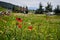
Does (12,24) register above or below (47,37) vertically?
above

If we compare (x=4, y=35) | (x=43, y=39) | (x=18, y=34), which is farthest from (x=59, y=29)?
(x=4, y=35)

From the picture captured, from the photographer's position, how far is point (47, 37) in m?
5.21

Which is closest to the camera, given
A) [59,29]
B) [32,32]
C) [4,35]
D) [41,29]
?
[4,35]

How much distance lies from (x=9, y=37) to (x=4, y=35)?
120mm

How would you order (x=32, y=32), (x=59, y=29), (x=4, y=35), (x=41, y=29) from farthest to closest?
(x=59, y=29), (x=41, y=29), (x=32, y=32), (x=4, y=35)

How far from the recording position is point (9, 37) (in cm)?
448

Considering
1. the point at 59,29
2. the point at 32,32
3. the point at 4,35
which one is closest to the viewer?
the point at 4,35

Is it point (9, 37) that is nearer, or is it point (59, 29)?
point (9, 37)

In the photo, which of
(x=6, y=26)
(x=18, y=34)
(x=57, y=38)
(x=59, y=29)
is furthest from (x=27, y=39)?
(x=59, y=29)

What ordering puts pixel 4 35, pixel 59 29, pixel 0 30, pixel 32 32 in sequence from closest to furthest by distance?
1. pixel 4 35
2. pixel 0 30
3. pixel 32 32
4. pixel 59 29

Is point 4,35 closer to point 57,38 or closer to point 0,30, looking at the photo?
point 0,30

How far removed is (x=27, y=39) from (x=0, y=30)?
586 millimetres

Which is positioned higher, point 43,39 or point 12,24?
point 12,24

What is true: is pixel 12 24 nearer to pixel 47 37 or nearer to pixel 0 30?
pixel 0 30
